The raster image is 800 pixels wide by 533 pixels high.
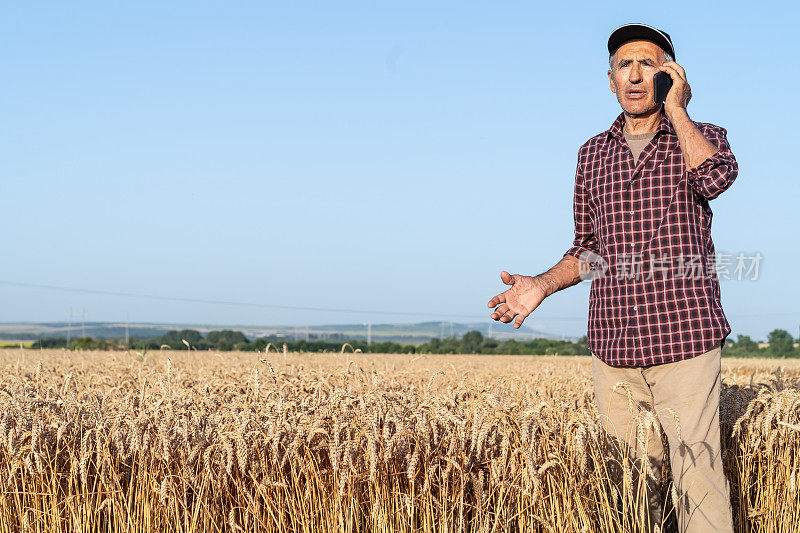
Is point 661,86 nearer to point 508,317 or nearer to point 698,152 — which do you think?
point 698,152

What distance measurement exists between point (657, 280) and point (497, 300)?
68 centimetres

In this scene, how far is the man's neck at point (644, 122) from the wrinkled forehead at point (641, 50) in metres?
0.24

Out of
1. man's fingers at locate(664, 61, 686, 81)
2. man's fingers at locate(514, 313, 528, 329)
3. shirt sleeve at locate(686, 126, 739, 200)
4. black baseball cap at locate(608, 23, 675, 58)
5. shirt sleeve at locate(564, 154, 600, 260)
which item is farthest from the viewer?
shirt sleeve at locate(564, 154, 600, 260)

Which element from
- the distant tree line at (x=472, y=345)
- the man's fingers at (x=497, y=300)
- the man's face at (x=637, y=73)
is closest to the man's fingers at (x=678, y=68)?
A: the man's face at (x=637, y=73)

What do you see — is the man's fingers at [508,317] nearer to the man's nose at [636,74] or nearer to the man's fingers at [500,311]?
the man's fingers at [500,311]

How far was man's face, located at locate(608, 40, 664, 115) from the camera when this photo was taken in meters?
3.04

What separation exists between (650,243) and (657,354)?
47cm

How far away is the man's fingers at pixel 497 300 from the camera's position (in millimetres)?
3180

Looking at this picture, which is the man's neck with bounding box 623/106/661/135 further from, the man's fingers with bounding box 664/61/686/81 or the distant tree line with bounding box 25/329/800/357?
the distant tree line with bounding box 25/329/800/357

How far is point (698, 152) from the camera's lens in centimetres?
278

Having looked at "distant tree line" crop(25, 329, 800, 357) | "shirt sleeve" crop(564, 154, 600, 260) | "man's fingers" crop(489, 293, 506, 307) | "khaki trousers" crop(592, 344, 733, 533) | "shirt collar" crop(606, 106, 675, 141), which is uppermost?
"shirt collar" crop(606, 106, 675, 141)

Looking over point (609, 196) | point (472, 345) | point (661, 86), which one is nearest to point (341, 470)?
point (609, 196)

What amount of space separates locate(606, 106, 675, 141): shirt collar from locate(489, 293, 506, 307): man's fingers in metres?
0.90

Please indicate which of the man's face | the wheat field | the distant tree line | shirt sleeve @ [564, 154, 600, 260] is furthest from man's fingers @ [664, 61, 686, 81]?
the distant tree line
